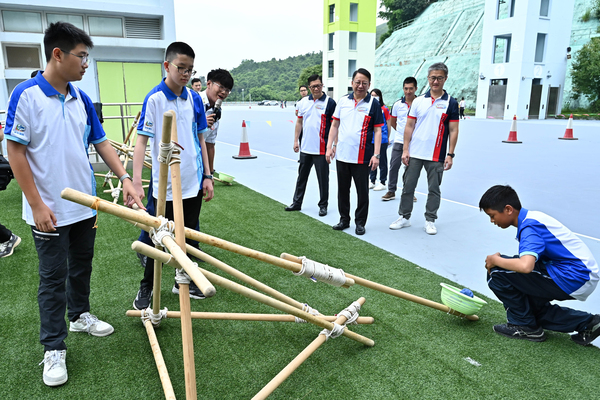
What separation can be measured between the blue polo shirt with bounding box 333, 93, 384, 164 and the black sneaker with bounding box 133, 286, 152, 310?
2.77m

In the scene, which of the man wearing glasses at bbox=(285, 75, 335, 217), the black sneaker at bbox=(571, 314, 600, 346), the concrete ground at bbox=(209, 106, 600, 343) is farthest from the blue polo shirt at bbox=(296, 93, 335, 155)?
the black sneaker at bbox=(571, 314, 600, 346)

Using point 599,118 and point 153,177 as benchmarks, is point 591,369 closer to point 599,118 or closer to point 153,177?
point 153,177

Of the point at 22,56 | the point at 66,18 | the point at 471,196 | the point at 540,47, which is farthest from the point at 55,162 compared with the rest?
the point at 540,47

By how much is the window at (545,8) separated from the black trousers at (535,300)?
29405 millimetres

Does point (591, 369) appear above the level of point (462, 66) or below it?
below

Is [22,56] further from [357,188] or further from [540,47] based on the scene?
[540,47]

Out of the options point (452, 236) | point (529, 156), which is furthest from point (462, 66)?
point (452, 236)

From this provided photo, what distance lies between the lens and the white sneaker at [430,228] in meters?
4.93

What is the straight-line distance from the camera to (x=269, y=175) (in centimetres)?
848

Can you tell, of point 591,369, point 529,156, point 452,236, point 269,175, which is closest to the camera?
point 591,369

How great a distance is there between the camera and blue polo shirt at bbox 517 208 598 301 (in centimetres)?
256

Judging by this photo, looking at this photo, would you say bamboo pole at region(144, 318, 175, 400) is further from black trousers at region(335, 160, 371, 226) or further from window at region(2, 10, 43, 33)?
window at region(2, 10, 43, 33)

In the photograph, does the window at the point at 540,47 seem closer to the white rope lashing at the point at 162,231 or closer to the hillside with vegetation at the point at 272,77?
the white rope lashing at the point at 162,231

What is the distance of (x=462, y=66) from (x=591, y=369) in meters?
44.9
